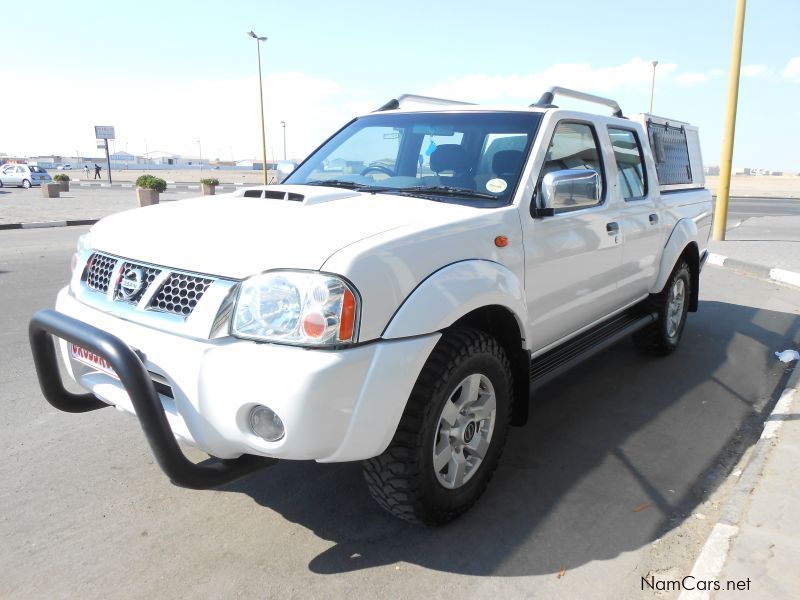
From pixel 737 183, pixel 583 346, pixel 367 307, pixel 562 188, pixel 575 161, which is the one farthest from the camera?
pixel 737 183

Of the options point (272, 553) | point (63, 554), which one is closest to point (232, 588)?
point (272, 553)

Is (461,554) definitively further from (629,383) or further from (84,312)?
(629,383)

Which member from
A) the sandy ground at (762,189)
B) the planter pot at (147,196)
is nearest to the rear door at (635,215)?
the planter pot at (147,196)

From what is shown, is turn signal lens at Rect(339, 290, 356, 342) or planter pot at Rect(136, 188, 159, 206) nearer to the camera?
turn signal lens at Rect(339, 290, 356, 342)

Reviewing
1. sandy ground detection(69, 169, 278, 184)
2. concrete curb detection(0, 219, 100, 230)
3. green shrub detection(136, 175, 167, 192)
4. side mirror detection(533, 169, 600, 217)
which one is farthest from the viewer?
sandy ground detection(69, 169, 278, 184)

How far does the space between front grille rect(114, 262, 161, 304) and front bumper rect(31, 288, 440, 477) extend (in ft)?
0.54

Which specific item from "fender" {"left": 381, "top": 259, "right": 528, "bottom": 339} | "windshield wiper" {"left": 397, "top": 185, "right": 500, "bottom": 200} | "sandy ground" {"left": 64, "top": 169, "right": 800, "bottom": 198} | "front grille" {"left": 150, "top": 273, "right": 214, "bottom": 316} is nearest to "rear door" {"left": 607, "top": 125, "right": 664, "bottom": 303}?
"windshield wiper" {"left": 397, "top": 185, "right": 500, "bottom": 200}

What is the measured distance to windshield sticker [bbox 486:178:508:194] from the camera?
3219mm

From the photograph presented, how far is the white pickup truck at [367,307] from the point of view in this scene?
2207 millimetres

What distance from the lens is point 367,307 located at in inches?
88.4

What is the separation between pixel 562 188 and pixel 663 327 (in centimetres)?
256

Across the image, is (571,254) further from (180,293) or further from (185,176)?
(185,176)

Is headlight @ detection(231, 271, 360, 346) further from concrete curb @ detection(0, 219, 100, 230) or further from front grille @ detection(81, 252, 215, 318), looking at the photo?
concrete curb @ detection(0, 219, 100, 230)

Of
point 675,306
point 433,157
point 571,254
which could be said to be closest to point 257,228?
point 433,157
